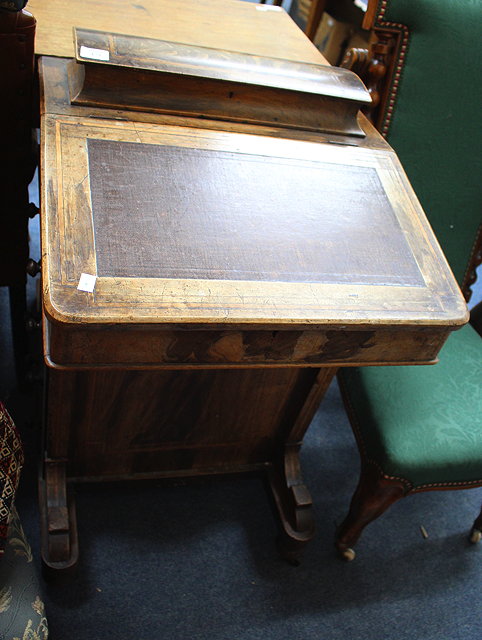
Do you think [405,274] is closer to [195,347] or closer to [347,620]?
[195,347]

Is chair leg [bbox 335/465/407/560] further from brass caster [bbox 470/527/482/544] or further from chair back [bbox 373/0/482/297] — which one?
chair back [bbox 373/0/482/297]

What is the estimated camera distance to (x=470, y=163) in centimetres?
168

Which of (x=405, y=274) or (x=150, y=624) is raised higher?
(x=405, y=274)

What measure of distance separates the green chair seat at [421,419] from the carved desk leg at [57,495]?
0.70 metres

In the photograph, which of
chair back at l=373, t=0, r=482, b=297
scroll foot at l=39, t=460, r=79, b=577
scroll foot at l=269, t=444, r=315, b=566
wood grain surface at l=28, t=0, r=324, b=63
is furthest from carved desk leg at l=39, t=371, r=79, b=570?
chair back at l=373, t=0, r=482, b=297

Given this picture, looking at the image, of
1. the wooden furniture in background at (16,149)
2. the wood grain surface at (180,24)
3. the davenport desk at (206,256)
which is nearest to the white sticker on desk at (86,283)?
the davenport desk at (206,256)

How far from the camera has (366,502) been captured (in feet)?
5.17

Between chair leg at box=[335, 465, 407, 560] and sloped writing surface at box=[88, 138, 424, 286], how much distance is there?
547 millimetres

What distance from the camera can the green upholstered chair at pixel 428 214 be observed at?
148 cm

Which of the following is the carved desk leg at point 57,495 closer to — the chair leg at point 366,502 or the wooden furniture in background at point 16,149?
the wooden furniture in background at point 16,149

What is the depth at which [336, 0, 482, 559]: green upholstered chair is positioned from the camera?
58.3 inches

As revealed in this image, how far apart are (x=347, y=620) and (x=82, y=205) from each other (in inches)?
49.2

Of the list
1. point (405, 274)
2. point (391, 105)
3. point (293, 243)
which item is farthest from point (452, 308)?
point (391, 105)

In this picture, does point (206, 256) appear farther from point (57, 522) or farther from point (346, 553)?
point (346, 553)
